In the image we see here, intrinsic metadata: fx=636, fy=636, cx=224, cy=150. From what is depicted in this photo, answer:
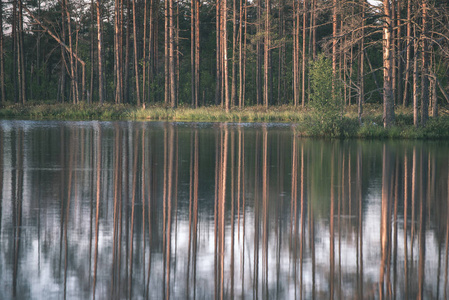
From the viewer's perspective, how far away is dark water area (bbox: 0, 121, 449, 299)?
21.6ft

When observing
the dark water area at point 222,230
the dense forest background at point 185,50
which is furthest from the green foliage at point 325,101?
the dense forest background at point 185,50

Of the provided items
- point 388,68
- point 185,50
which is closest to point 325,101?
point 388,68

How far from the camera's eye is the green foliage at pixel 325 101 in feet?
99.5

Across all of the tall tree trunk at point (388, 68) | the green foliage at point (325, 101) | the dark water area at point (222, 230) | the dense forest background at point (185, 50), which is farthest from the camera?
the dense forest background at point (185, 50)

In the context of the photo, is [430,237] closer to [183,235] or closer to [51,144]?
[183,235]

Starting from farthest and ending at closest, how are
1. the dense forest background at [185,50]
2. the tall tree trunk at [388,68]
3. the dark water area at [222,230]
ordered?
the dense forest background at [185,50] → the tall tree trunk at [388,68] → the dark water area at [222,230]

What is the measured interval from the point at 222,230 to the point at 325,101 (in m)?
22.4

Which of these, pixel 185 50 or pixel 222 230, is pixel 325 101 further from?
pixel 185 50

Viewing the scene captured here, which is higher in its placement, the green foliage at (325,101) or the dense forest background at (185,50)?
the dense forest background at (185,50)

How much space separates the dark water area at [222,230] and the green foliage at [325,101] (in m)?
12.4

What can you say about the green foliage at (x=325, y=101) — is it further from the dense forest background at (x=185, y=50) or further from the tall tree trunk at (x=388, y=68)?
the dense forest background at (x=185, y=50)

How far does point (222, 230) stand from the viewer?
9148mm

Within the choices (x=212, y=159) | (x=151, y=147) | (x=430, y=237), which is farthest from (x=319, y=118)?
(x=430, y=237)

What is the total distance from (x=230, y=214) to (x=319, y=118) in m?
21.4
